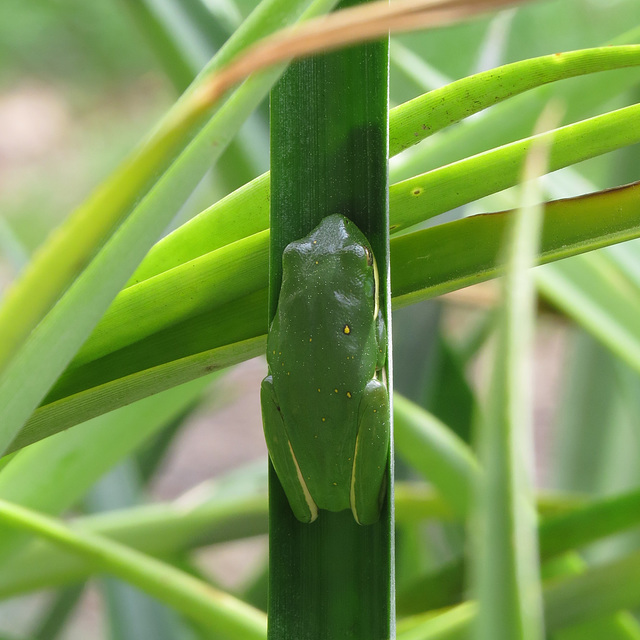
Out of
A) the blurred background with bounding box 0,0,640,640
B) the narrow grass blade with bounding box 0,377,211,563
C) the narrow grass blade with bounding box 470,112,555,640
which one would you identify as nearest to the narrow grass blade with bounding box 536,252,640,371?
the blurred background with bounding box 0,0,640,640

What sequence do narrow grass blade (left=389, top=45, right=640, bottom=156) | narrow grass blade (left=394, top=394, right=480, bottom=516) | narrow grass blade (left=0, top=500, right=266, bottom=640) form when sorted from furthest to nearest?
narrow grass blade (left=394, top=394, right=480, bottom=516) → narrow grass blade (left=0, top=500, right=266, bottom=640) → narrow grass blade (left=389, top=45, right=640, bottom=156)

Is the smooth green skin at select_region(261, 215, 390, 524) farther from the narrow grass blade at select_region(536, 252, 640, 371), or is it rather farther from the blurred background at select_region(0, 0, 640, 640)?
the narrow grass blade at select_region(536, 252, 640, 371)

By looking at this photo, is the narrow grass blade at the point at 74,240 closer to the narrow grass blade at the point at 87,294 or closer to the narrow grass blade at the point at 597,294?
the narrow grass blade at the point at 87,294

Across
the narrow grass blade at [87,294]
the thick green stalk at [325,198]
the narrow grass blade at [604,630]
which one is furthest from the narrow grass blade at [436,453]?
the narrow grass blade at [87,294]

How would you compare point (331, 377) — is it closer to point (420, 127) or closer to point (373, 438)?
point (373, 438)

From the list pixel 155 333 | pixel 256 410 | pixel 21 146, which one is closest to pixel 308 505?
pixel 155 333
